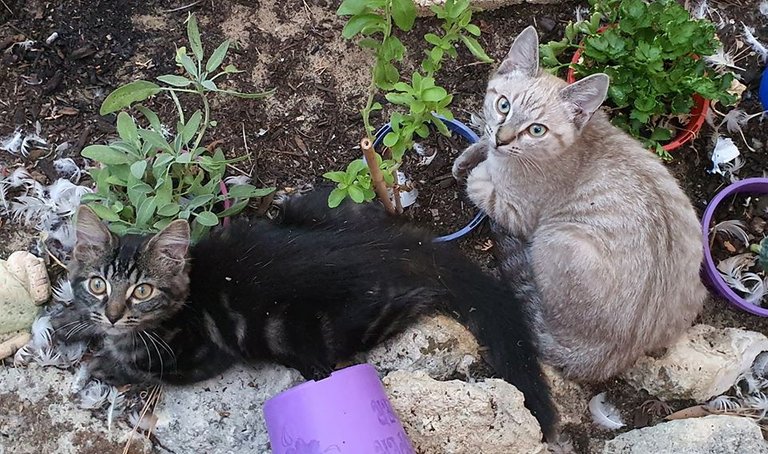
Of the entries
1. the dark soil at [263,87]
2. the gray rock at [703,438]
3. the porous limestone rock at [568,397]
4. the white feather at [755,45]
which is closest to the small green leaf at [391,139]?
the dark soil at [263,87]

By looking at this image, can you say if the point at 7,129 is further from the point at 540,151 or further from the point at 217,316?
the point at 540,151

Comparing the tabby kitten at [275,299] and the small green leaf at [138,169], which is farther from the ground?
the small green leaf at [138,169]

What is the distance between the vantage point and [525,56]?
115 inches

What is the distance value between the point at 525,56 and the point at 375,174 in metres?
0.80

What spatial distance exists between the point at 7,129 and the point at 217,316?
1.34 m

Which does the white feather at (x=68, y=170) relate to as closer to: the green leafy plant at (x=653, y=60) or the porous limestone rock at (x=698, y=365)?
the green leafy plant at (x=653, y=60)

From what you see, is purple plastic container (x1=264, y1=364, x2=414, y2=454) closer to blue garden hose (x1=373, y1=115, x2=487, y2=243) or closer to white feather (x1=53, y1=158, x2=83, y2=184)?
blue garden hose (x1=373, y1=115, x2=487, y2=243)

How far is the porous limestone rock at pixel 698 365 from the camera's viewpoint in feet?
9.73

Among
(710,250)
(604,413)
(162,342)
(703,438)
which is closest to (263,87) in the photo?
(162,342)

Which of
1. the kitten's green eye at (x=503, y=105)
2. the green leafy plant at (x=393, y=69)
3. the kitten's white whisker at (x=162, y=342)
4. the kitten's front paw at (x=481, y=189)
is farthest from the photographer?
the kitten's front paw at (x=481, y=189)

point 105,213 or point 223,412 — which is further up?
point 105,213

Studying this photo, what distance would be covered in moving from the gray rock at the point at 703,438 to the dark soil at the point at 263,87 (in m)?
0.61

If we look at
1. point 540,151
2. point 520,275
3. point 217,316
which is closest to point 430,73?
point 540,151

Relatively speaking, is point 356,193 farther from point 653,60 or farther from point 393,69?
point 653,60
